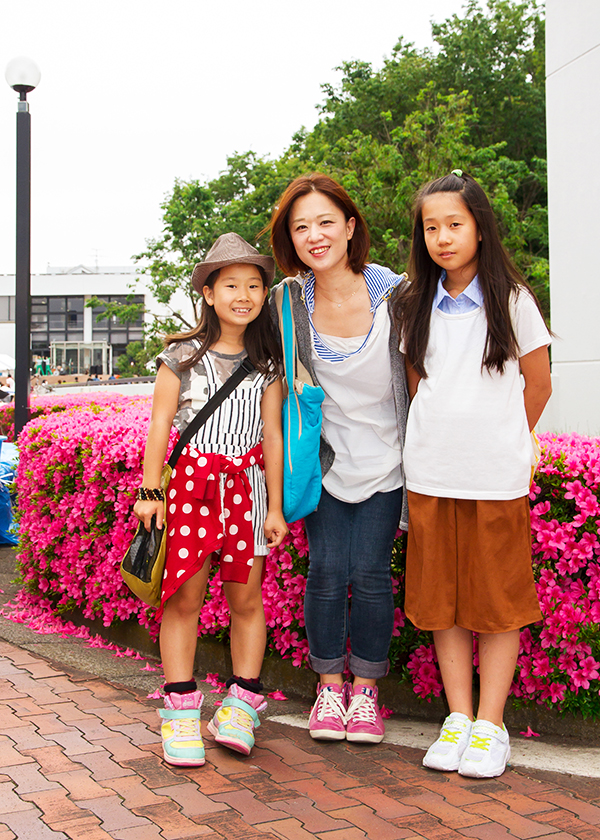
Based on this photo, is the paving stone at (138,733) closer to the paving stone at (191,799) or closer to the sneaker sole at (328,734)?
the paving stone at (191,799)

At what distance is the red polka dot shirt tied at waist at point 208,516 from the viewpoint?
2820 mm

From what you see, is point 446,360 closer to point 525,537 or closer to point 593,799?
point 525,537

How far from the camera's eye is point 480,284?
2803 mm

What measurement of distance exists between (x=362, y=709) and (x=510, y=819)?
2.35ft

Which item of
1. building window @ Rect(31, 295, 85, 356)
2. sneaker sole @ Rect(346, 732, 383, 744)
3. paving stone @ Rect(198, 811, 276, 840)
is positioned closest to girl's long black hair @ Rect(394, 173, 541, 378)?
sneaker sole @ Rect(346, 732, 383, 744)

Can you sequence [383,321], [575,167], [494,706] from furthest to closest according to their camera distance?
1. [575,167]
2. [383,321]
3. [494,706]

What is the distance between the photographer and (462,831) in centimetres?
235

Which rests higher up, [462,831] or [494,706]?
[494,706]

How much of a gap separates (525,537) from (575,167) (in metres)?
5.95

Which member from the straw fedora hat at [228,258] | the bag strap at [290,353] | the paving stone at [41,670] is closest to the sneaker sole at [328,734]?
the bag strap at [290,353]

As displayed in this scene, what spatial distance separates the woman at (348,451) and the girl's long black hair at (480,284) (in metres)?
0.11

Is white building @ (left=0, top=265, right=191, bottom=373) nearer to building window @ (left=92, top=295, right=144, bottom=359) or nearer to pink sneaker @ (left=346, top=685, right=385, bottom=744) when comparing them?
building window @ (left=92, top=295, right=144, bottom=359)

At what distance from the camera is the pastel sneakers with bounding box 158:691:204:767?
2744 mm

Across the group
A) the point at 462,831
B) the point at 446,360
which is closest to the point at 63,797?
the point at 462,831
